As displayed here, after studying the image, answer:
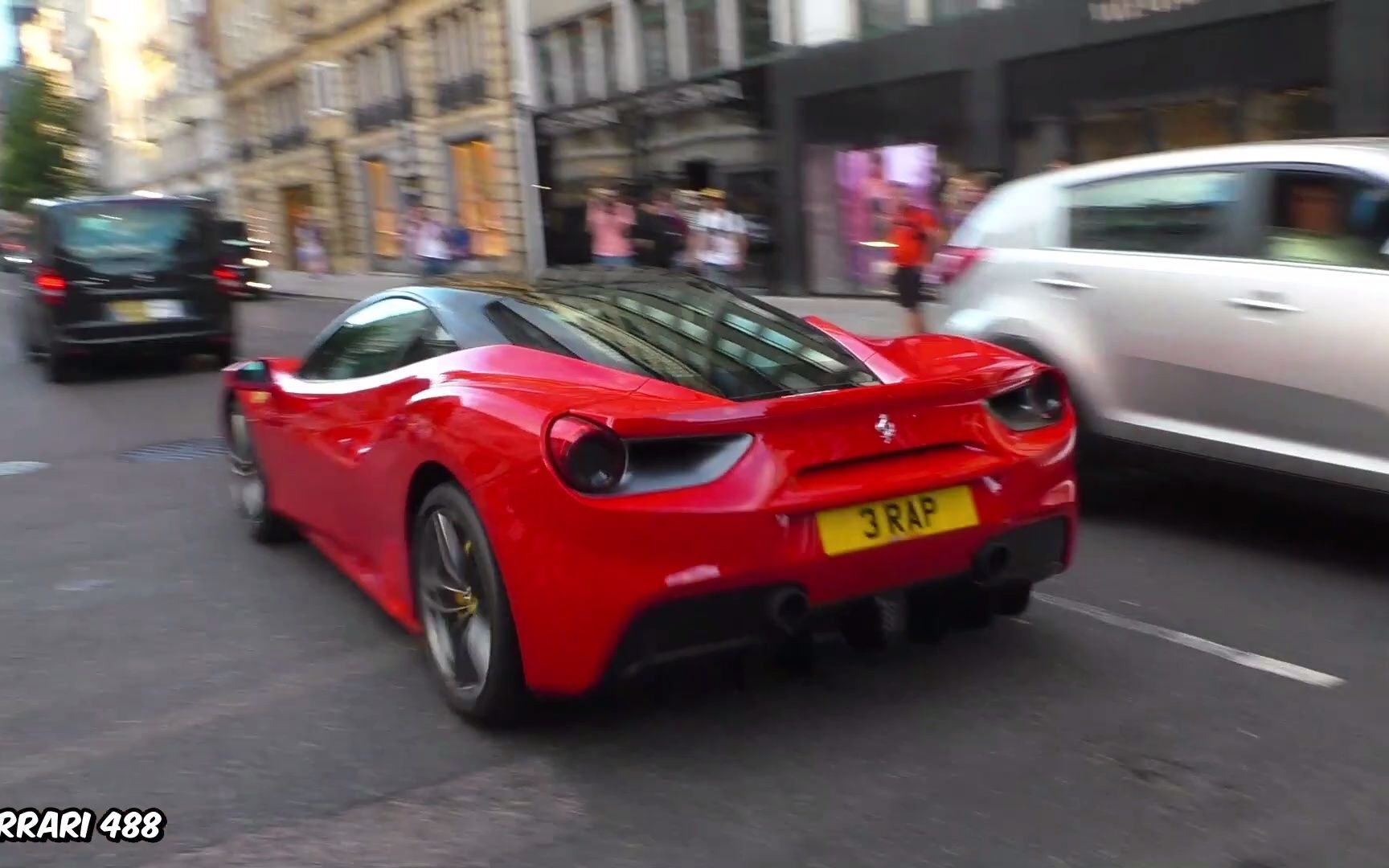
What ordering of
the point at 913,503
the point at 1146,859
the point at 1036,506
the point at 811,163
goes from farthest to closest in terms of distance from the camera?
1. the point at 811,163
2. the point at 1036,506
3. the point at 913,503
4. the point at 1146,859

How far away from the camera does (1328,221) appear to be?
5449 millimetres

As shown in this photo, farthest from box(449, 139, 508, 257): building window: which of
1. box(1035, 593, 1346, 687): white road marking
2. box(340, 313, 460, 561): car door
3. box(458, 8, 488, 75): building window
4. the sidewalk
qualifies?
box(1035, 593, 1346, 687): white road marking

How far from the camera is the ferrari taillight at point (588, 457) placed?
3.57 meters

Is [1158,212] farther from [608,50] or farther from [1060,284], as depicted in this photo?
[608,50]

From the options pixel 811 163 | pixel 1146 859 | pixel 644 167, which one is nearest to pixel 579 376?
pixel 1146 859

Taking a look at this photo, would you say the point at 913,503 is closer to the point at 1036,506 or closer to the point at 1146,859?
the point at 1036,506

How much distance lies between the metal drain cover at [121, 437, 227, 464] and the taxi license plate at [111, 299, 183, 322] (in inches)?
181

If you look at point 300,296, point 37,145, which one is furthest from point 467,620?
point 37,145

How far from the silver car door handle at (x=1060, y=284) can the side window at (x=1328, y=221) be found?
3.00 feet

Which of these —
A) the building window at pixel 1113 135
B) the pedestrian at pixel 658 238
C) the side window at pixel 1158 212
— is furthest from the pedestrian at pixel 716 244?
the side window at pixel 1158 212

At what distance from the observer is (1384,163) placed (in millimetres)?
5301

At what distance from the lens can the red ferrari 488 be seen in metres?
3.59

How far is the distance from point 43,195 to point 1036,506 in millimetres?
67252

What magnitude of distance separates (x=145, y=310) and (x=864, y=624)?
39.1 ft
